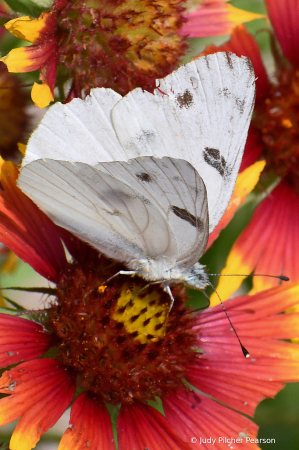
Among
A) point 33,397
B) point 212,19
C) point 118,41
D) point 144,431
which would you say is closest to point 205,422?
point 144,431

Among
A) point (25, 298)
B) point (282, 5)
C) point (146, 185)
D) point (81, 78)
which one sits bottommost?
point (25, 298)

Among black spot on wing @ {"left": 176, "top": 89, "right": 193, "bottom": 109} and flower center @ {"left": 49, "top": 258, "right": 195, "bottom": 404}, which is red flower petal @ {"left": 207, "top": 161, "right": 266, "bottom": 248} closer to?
flower center @ {"left": 49, "top": 258, "right": 195, "bottom": 404}

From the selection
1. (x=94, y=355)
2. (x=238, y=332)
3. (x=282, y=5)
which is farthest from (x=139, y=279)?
(x=282, y=5)

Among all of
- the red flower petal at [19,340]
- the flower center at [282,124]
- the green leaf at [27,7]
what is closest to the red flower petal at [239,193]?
the flower center at [282,124]

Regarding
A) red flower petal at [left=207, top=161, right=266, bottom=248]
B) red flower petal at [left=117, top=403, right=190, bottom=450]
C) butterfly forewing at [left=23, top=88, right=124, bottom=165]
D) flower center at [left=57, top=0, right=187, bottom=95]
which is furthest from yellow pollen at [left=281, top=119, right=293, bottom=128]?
red flower petal at [left=117, top=403, right=190, bottom=450]

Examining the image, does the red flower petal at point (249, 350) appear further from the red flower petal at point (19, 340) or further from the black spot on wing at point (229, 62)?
the black spot on wing at point (229, 62)

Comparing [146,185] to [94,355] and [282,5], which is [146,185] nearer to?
[94,355]
